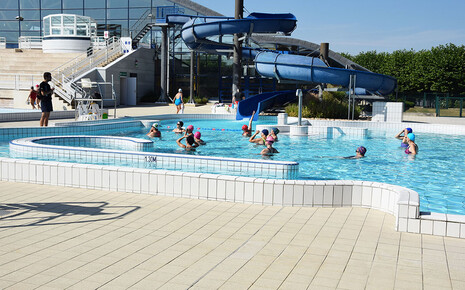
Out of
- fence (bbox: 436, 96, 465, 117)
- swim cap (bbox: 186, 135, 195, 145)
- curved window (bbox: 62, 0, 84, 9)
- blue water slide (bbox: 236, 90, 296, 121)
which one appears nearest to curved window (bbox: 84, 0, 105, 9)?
curved window (bbox: 62, 0, 84, 9)

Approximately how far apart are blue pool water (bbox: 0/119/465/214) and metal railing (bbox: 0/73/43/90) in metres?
10.3

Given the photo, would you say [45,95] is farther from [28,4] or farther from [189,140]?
[28,4]

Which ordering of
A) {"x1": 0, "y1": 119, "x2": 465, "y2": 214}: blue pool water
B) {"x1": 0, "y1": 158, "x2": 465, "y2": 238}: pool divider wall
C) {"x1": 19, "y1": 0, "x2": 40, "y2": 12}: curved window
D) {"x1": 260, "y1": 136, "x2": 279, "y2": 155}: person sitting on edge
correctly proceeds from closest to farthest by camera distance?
{"x1": 0, "y1": 158, "x2": 465, "y2": 238}: pool divider wall, {"x1": 0, "y1": 119, "x2": 465, "y2": 214}: blue pool water, {"x1": 260, "y1": 136, "x2": 279, "y2": 155}: person sitting on edge, {"x1": 19, "y1": 0, "x2": 40, "y2": 12}: curved window

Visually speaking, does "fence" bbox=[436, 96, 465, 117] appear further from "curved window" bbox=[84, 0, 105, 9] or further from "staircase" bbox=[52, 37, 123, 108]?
"curved window" bbox=[84, 0, 105, 9]

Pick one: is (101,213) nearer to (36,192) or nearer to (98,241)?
(98,241)

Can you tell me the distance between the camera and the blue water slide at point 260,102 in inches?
830

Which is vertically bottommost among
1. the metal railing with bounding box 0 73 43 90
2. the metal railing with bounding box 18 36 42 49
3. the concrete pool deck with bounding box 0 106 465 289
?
the concrete pool deck with bounding box 0 106 465 289

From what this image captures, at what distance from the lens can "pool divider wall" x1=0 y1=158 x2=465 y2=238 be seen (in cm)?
515

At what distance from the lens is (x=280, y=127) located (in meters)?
16.7

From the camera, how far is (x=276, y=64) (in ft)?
71.8

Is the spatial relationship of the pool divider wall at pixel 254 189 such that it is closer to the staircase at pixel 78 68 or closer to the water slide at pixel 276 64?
the water slide at pixel 276 64

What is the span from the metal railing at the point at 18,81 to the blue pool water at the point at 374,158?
33.7ft

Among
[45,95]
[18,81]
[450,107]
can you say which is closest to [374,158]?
[45,95]

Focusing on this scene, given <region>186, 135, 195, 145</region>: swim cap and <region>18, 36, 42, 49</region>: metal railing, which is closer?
<region>186, 135, 195, 145</region>: swim cap
